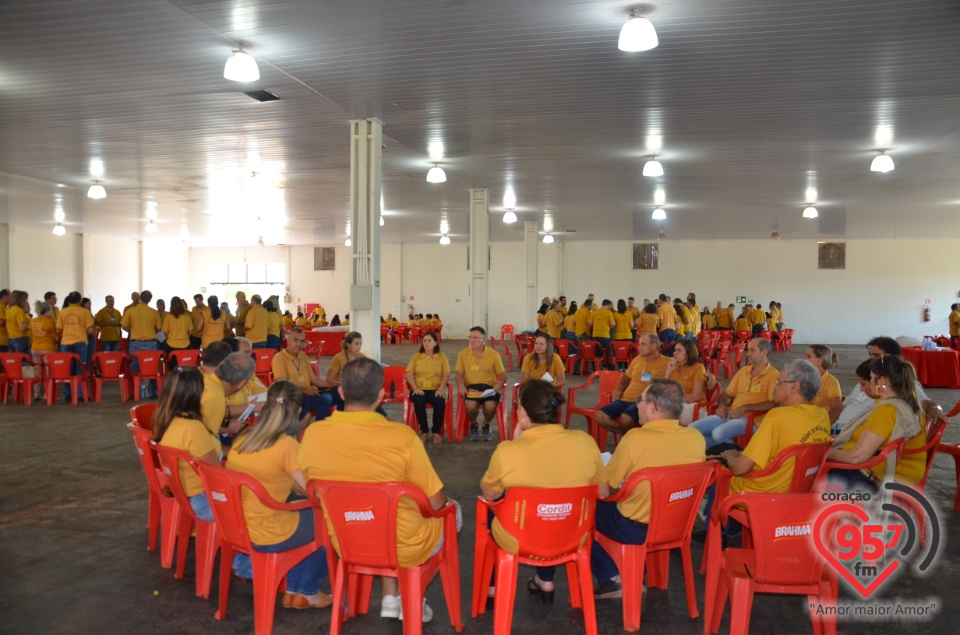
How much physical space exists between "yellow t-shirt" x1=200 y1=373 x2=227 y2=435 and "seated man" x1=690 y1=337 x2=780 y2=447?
3.22 metres

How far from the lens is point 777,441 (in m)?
3.34

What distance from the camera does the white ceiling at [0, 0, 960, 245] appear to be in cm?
494

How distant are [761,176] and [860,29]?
260 inches

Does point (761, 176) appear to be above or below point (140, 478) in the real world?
above

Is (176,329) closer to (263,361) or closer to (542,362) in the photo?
(263,361)

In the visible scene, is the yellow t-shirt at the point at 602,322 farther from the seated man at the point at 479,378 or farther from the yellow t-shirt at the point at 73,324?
the yellow t-shirt at the point at 73,324

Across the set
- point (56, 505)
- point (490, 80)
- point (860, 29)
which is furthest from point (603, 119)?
point (56, 505)

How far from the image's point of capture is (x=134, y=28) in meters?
5.22

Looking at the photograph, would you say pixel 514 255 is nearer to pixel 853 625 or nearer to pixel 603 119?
pixel 603 119

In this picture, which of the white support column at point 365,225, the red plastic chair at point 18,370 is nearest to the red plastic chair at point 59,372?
the red plastic chair at point 18,370

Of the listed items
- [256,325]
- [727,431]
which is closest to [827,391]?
Answer: [727,431]

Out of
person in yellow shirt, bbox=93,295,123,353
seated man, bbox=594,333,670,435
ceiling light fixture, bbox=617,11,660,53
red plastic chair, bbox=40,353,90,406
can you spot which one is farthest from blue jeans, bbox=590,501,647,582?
person in yellow shirt, bbox=93,295,123,353

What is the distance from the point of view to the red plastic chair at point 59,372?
354 inches

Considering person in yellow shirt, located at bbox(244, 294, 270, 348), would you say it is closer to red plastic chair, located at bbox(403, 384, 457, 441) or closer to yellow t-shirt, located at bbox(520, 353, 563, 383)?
red plastic chair, located at bbox(403, 384, 457, 441)
